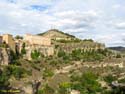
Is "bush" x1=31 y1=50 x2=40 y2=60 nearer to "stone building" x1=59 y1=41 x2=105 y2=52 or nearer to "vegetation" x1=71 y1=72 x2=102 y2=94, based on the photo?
"stone building" x1=59 y1=41 x2=105 y2=52

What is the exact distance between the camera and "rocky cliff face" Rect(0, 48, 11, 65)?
55938 mm

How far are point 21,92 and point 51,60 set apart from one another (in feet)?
64.6

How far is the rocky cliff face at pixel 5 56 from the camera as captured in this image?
5594 cm

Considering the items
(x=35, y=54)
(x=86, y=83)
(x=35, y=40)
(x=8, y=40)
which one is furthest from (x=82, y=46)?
(x=86, y=83)

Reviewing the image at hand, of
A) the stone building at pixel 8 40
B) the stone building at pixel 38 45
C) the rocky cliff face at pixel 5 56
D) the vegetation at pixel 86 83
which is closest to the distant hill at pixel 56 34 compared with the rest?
the stone building at pixel 38 45

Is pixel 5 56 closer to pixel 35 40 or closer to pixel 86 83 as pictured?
pixel 86 83

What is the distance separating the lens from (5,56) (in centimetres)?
5681

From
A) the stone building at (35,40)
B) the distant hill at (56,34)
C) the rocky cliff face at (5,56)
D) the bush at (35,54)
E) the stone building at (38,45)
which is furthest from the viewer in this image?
the distant hill at (56,34)

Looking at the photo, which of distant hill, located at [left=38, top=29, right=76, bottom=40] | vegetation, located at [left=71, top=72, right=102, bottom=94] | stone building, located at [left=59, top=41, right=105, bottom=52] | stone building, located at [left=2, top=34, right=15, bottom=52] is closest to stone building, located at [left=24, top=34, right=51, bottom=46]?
stone building, located at [left=59, top=41, right=105, bottom=52]

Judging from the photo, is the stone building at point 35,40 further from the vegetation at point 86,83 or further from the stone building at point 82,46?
the vegetation at point 86,83

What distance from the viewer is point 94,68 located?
58.5 meters

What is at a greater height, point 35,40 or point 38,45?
point 35,40

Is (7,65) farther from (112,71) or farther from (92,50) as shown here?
(92,50)

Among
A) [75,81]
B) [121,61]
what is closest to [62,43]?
[121,61]
